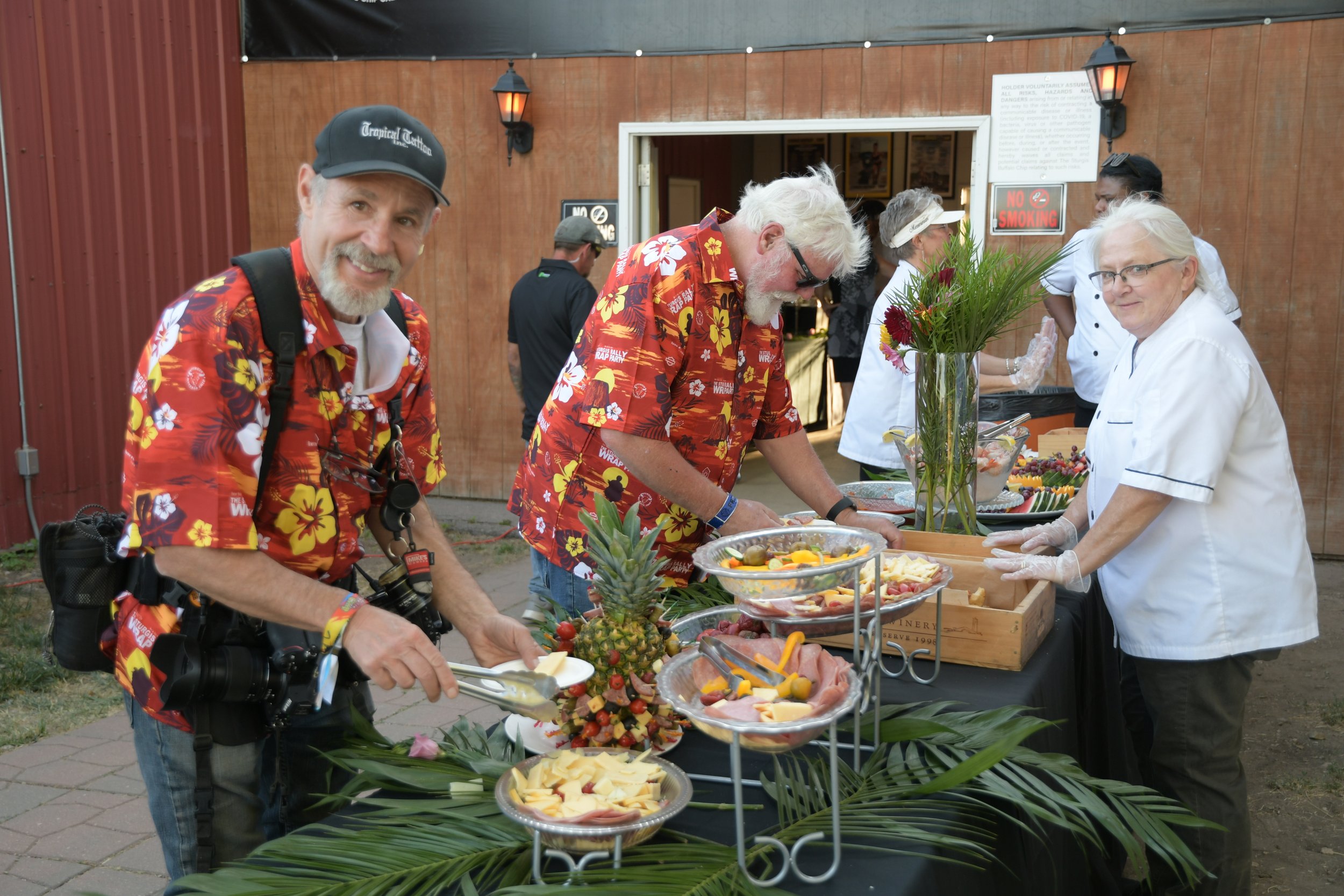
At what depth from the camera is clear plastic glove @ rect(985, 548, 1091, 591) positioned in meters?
2.50

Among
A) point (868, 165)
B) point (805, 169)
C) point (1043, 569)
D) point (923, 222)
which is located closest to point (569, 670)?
point (1043, 569)

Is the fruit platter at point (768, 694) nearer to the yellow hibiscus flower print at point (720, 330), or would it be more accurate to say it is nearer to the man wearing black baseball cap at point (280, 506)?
the man wearing black baseball cap at point (280, 506)

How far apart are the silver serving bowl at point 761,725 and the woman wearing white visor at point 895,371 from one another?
275cm

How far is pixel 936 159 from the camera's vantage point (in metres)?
10.9

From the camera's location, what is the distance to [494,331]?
8.05 m

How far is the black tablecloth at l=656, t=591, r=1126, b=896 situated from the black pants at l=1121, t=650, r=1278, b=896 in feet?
0.70

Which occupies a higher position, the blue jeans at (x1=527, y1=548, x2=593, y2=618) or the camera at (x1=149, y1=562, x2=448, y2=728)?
the camera at (x1=149, y1=562, x2=448, y2=728)

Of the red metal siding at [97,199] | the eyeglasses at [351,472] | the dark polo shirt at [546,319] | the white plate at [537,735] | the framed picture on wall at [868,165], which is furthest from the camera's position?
the framed picture on wall at [868,165]

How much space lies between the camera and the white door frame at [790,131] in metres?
6.80

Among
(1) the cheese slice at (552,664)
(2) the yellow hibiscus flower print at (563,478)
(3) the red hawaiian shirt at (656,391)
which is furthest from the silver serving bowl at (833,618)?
(2) the yellow hibiscus flower print at (563,478)

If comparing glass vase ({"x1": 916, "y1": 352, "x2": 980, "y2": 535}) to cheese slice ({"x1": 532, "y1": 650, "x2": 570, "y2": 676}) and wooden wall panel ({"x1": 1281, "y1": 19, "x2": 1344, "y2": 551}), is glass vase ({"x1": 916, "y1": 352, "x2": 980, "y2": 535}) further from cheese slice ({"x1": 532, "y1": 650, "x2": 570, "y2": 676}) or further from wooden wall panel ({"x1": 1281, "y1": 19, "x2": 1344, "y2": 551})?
wooden wall panel ({"x1": 1281, "y1": 19, "x2": 1344, "y2": 551})

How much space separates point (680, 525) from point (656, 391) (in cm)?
39

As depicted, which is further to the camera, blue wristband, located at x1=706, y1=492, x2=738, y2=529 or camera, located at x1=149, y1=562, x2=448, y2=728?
blue wristband, located at x1=706, y1=492, x2=738, y2=529

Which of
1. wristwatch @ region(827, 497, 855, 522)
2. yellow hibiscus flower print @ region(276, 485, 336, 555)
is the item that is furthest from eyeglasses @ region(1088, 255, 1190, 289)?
yellow hibiscus flower print @ region(276, 485, 336, 555)
